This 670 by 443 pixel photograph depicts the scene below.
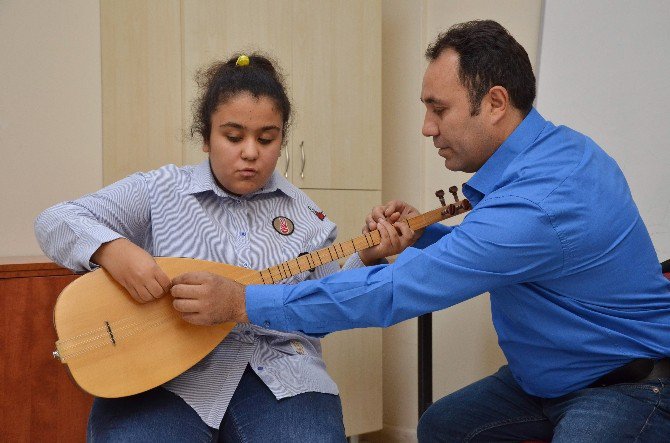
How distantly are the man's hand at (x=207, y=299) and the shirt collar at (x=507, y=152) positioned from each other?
2.09 feet

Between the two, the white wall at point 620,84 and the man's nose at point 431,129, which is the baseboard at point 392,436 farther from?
the man's nose at point 431,129

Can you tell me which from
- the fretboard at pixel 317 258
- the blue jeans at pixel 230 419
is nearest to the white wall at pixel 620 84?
the fretboard at pixel 317 258

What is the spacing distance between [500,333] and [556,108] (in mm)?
1313

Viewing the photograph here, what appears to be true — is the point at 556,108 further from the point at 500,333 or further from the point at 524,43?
the point at 500,333

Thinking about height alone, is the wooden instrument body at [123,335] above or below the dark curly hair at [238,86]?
below

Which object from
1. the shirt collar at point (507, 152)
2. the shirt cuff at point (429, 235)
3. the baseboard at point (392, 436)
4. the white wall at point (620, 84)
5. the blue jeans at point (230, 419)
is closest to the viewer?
the blue jeans at point (230, 419)

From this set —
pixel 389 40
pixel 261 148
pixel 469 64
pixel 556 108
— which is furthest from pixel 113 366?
pixel 389 40

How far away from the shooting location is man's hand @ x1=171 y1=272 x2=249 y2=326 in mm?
1468

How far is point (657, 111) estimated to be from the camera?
261cm

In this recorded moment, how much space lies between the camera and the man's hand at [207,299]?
1468mm

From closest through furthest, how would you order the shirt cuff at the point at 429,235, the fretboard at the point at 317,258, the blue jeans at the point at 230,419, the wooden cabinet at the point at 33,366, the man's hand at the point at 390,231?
1. the blue jeans at the point at 230,419
2. the fretboard at the point at 317,258
3. the man's hand at the point at 390,231
4. the shirt cuff at the point at 429,235
5. the wooden cabinet at the point at 33,366

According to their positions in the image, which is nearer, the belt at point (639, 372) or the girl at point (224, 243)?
the girl at point (224, 243)

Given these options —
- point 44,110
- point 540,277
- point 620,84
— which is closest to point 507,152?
point 540,277

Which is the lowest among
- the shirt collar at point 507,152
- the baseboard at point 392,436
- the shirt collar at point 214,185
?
the baseboard at point 392,436
